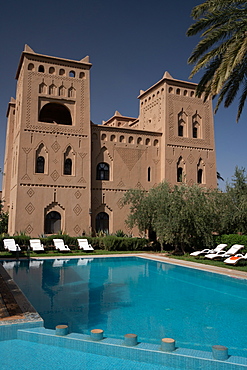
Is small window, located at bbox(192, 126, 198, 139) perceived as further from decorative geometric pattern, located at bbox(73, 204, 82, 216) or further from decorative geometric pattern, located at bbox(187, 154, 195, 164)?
decorative geometric pattern, located at bbox(73, 204, 82, 216)

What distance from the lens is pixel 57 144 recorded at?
21109mm

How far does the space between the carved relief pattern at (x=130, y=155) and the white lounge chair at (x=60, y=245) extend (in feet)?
24.5

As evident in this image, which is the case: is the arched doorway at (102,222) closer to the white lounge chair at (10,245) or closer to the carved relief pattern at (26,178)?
the carved relief pattern at (26,178)

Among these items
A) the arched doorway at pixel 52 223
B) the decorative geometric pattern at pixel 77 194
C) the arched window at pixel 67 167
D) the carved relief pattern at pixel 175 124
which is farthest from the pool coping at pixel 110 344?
the carved relief pattern at pixel 175 124

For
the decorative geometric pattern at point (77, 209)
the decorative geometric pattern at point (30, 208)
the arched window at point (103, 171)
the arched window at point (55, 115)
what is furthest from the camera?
the arched window at point (55, 115)

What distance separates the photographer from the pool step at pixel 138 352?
4332 mm

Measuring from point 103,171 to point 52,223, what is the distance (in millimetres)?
4909

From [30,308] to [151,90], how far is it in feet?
73.7

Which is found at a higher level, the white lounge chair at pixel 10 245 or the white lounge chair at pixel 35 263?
the white lounge chair at pixel 10 245

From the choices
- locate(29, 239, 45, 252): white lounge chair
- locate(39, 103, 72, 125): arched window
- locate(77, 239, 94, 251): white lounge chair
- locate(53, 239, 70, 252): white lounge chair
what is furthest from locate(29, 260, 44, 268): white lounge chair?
locate(39, 103, 72, 125): arched window

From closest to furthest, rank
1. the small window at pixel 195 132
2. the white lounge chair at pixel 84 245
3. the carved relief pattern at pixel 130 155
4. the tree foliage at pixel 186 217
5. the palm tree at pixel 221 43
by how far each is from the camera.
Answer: the palm tree at pixel 221 43 < the tree foliage at pixel 186 217 < the white lounge chair at pixel 84 245 < the carved relief pattern at pixel 130 155 < the small window at pixel 195 132

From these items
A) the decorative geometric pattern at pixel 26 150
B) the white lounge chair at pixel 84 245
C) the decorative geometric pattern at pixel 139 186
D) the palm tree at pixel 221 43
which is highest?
the palm tree at pixel 221 43

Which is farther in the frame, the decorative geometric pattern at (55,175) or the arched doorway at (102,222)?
the arched doorway at (102,222)

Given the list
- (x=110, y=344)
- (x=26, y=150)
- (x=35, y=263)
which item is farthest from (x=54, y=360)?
(x=26, y=150)
